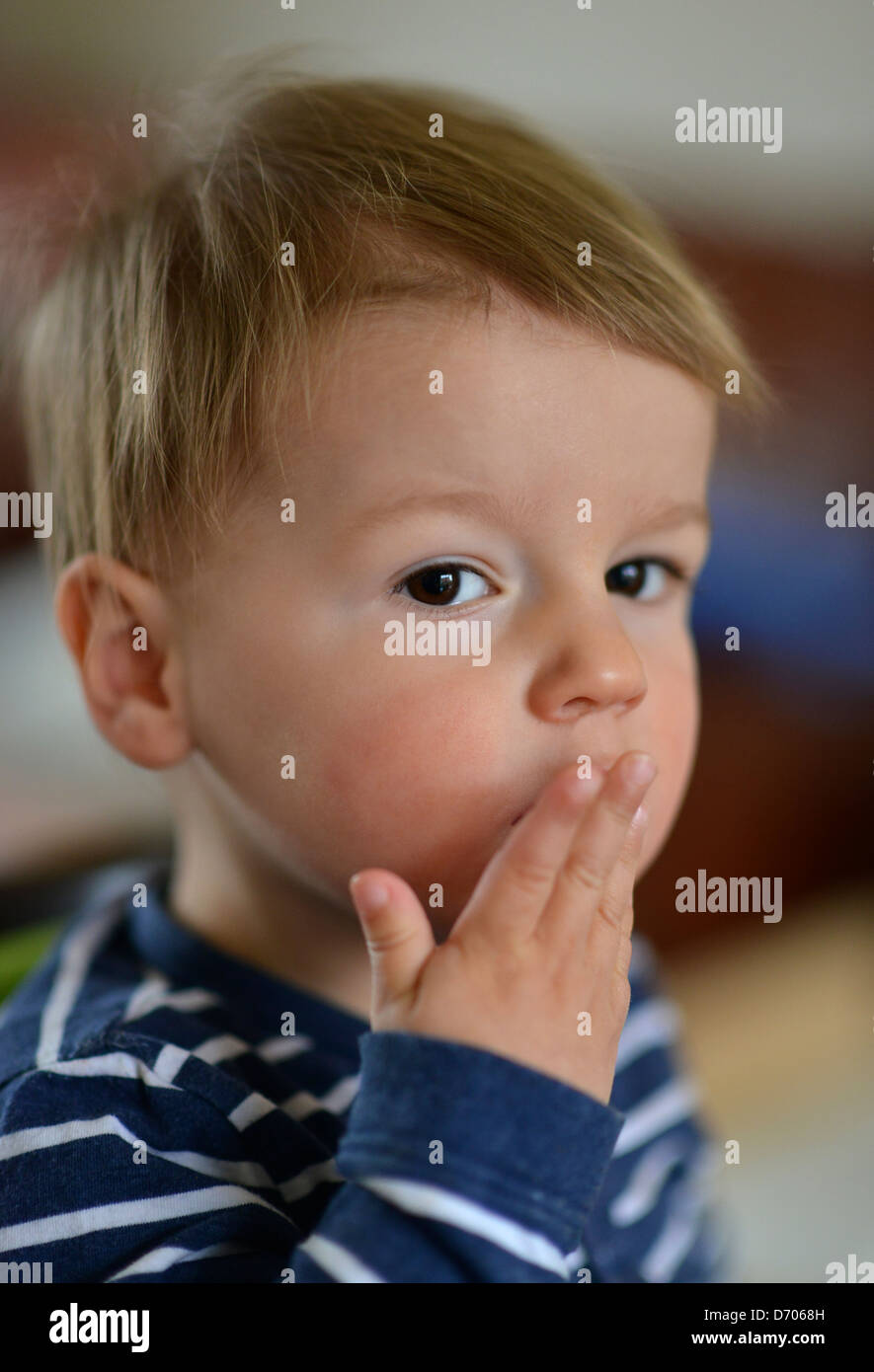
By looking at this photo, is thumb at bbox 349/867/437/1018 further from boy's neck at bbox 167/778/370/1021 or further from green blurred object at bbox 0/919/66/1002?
green blurred object at bbox 0/919/66/1002

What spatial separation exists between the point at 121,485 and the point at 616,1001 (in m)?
0.41

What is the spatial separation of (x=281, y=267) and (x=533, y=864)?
0.34 metres

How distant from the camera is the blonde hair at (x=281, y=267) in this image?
595 mm

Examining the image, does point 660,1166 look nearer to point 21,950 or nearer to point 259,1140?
point 259,1140

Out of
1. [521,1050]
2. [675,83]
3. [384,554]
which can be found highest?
[675,83]

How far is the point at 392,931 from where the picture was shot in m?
0.54

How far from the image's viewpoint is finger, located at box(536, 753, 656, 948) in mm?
551

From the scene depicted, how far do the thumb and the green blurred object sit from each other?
0.45 meters

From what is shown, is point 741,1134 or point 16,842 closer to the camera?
point 16,842

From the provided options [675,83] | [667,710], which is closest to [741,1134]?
[667,710]

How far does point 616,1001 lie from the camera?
565mm

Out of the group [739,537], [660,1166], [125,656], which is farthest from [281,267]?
[739,537]

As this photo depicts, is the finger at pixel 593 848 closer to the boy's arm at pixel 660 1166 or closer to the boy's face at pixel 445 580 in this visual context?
the boy's face at pixel 445 580
